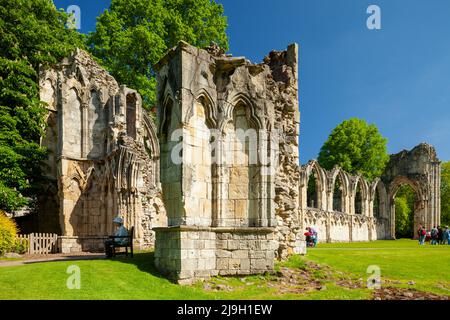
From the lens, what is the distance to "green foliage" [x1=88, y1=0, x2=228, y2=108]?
24750 mm

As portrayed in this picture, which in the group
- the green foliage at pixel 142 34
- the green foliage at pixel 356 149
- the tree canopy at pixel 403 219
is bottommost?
the tree canopy at pixel 403 219

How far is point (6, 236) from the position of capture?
13938 millimetres

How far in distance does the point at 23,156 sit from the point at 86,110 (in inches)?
155

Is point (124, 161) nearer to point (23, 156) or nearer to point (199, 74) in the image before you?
point (23, 156)

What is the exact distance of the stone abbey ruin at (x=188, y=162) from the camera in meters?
8.80

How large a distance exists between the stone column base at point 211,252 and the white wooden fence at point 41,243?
9.55 meters

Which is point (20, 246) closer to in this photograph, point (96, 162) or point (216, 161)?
point (96, 162)

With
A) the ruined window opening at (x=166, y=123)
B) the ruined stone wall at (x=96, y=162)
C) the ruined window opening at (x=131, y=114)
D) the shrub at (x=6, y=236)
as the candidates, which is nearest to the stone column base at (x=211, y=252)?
the ruined window opening at (x=166, y=123)

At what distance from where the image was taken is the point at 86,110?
19.2m

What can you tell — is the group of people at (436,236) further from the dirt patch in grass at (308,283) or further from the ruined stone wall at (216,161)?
the ruined stone wall at (216,161)

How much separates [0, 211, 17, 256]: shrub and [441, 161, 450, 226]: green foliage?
45.4 metres

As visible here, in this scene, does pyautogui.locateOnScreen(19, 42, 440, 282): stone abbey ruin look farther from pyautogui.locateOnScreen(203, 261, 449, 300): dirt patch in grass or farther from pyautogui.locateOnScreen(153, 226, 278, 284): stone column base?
pyautogui.locateOnScreen(203, 261, 449, 300): dirt patch in grass

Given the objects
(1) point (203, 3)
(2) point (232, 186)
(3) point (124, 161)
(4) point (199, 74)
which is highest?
(1) point (203, 3)

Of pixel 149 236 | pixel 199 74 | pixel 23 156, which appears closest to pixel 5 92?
pixel 23 156
